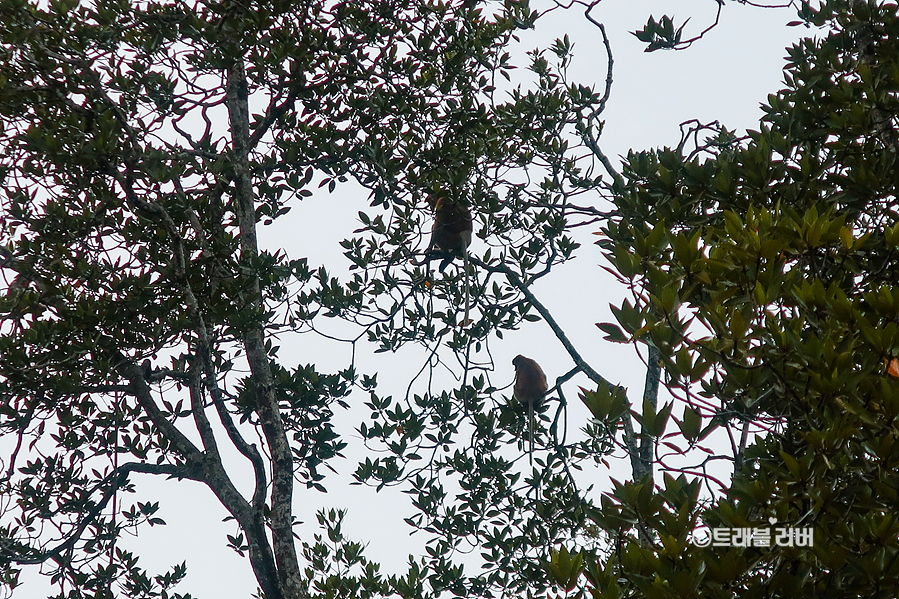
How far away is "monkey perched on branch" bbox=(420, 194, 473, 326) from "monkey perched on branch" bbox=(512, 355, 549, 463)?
2.97ft

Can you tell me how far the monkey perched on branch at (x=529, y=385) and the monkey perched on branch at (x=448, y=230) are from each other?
0.91 m

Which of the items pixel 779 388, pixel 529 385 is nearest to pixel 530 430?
pixel 529 385

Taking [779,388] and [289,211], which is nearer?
[779,388]

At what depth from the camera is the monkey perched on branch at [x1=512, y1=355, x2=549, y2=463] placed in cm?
545

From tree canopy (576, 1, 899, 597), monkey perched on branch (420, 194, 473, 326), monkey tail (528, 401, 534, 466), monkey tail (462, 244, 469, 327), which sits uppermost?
monkey perched on branch (420, 194, 473, 326)

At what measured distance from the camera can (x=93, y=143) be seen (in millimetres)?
4410

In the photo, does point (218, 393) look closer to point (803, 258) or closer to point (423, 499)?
point (423, 499)

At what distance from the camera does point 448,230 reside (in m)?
5.71

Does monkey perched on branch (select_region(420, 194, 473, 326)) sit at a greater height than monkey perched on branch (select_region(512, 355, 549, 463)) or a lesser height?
greater

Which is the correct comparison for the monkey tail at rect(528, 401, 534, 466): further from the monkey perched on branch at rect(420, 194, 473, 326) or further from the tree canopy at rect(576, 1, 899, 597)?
the tree canopy at rect(576, 1, 899, 597)

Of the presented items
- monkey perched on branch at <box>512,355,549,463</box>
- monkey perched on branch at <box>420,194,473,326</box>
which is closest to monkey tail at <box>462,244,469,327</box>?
monkey perched on branch at <box>420,194,473,326</box>

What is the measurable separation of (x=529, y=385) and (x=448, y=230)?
1235mm

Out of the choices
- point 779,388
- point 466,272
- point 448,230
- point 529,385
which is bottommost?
point 779,388

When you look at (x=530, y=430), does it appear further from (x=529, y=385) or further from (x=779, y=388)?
(x=779, y=388)
